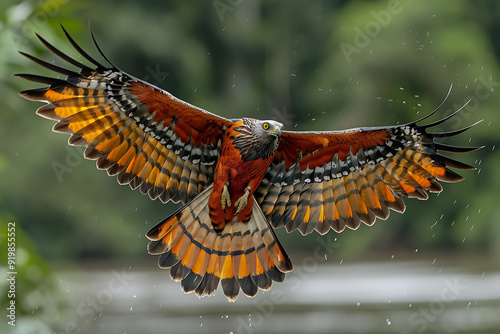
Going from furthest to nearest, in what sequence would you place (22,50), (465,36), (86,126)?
(465,36)
(86,126)
(22,50)

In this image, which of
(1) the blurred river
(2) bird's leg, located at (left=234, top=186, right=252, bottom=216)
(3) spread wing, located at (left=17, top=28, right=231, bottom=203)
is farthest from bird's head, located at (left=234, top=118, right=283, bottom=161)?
(1) the blurred river

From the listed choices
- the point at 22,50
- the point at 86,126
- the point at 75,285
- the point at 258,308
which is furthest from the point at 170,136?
the point at 75,285

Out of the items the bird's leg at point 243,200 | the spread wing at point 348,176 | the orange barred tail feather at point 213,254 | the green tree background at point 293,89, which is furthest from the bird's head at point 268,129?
the green tree background at point 293,89

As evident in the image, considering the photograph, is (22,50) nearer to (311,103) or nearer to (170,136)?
(170,136)

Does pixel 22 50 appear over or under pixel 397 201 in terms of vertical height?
over

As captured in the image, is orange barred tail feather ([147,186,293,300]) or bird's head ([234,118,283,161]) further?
orange barred tail feather ([147,186,293,300])

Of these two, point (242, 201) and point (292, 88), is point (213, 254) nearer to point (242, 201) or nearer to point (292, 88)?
point (242, 201)

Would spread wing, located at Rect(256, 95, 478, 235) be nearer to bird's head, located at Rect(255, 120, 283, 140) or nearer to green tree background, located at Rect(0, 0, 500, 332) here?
bird's head, located at Rect(255, 120, 283, 140)
